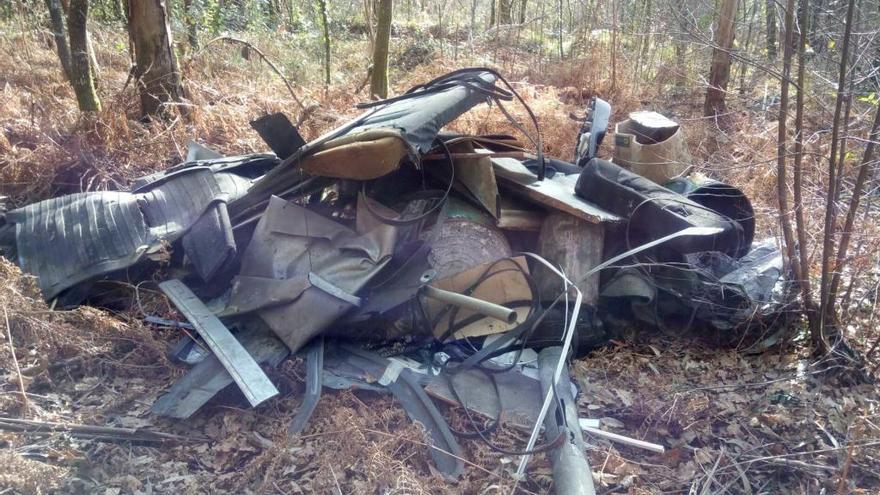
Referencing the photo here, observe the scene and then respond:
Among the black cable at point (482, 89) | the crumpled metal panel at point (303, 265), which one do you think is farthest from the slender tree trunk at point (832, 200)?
the crumpled metal panel at point (303, 265)

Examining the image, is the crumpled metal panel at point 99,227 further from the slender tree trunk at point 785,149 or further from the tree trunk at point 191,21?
the tree trunk at point 191,21

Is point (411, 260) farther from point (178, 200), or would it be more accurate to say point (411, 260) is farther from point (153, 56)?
point (153, 56)

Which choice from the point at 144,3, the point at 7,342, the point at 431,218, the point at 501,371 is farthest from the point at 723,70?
the point at 7,342

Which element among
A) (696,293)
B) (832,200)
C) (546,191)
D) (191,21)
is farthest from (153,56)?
(832,200)

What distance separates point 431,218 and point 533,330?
84cm

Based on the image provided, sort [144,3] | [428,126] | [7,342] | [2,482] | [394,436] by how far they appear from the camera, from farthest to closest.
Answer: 1. [144,3]
2. [428,126]
3. [7,342]
4. [394,436]
5. [2,482]

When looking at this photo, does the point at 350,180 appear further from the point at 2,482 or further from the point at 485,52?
the point at 485,52

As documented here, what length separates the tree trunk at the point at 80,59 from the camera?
201 inches

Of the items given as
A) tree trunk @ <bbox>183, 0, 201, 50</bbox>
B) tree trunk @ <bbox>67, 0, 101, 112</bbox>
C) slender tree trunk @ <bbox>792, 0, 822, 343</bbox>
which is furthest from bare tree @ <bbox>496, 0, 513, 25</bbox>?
slender tree trunk @ <bbox>792, 0, 822, 343</bbox>

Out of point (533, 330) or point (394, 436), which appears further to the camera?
point (533, 330)

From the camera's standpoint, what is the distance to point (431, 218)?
3.52 m

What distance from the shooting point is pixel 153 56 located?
537 centimetres

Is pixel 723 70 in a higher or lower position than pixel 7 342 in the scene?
higher

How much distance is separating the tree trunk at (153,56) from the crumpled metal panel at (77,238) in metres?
1.93
